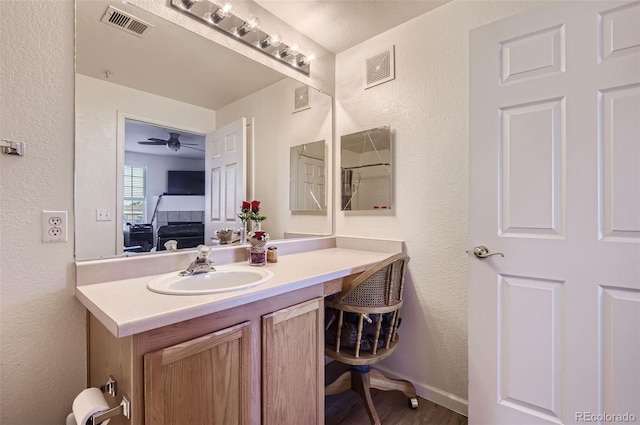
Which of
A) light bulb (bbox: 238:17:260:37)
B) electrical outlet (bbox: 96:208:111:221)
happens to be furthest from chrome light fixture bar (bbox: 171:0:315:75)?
electrical outlet (bbox: 96:208:111:221)

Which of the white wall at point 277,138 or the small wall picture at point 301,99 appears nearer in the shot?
the white wall at point 277,138

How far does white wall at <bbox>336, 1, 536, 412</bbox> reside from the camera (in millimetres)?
1646

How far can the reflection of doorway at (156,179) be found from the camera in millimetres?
1271

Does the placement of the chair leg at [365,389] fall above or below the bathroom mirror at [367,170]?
below

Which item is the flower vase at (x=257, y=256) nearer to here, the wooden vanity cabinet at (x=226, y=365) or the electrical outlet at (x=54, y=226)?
the wooden vanity cabinet at (x=226, y=365)

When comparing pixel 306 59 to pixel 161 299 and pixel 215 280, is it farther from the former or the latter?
pixel 161 299

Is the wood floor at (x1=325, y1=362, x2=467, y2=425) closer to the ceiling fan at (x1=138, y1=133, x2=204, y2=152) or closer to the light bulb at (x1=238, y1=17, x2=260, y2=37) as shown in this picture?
the ceiling fan at (x1=138, y1=133, x2=204, y2=152)

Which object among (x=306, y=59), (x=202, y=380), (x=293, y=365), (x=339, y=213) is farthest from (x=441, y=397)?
(x=306, y=59)

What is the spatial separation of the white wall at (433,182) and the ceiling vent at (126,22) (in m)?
1.38

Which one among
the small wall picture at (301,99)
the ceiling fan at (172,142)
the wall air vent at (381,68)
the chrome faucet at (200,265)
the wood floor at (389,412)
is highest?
the wall air vent at (381,68)

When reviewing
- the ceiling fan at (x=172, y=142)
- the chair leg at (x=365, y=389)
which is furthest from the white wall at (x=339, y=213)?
the chair leg at (x=365, y=389)

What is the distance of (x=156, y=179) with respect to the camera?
135 centimetres

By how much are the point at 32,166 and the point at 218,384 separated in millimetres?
996

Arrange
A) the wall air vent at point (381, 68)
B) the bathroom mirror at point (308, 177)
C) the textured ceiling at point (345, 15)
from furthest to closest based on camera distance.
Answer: the bathroom mirror at point (308, 177) < the wall air vent at point (381, 68) < the textured ceiling at point (345, 15)
